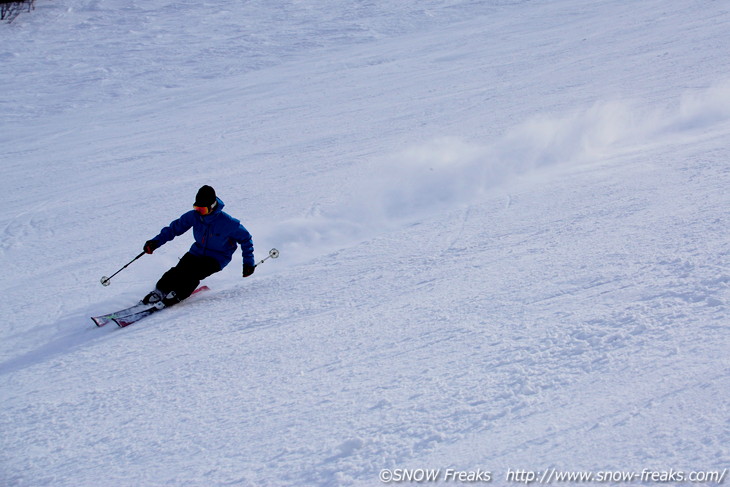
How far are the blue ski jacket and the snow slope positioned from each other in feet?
1.41

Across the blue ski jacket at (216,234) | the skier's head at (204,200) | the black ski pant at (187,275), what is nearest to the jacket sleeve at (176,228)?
the blue ski jacket at (216,234)

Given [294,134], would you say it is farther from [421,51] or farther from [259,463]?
[259,463]

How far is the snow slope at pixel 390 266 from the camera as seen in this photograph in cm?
384

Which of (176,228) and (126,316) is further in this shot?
(176,228)

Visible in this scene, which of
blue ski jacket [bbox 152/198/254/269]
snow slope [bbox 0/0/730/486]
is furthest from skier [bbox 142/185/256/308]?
snow slope [bbox 0/0/730/486]

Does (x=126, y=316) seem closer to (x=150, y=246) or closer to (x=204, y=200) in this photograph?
(x=150, y=246)

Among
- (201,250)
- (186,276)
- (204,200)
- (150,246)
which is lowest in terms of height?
(186,276)

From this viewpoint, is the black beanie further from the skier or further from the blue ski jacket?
the blue ski jacket

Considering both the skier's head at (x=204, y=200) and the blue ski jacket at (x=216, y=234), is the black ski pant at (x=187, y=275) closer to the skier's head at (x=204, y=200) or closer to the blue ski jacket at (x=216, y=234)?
the blue ski jacket at (x=216, y=234)

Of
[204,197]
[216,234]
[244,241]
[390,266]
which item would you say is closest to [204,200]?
[204,197]

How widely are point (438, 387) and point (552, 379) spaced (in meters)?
0.71

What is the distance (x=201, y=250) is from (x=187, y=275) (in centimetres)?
33

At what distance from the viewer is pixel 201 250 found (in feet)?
23.1

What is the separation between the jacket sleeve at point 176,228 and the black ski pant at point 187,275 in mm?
275
